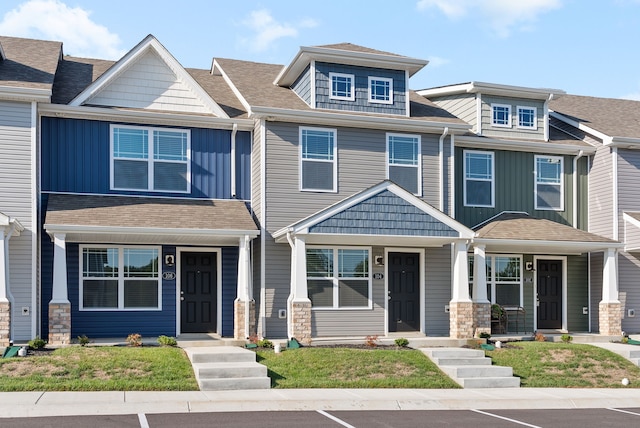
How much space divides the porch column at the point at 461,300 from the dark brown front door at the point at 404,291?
136 cm

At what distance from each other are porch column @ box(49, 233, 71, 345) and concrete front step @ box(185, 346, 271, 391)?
10.2 ft

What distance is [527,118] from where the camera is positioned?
2322 centimetres

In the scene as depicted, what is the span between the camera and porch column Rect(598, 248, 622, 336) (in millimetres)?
21250

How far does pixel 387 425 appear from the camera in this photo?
1143 centimetres

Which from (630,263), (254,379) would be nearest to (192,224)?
(254,379)

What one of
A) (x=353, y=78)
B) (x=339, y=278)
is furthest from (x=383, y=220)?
(x=353, y=78)

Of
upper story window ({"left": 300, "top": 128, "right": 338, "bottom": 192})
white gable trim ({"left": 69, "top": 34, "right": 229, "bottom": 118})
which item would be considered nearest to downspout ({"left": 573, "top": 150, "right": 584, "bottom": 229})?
upper story window ({"left": 300, "top": 128, "right": 338, "bottom": 192})

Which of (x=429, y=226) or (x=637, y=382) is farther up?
(x=429, y=226)

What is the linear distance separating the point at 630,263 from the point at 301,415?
46.7 ft

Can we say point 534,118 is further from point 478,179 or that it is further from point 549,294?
point 549,294

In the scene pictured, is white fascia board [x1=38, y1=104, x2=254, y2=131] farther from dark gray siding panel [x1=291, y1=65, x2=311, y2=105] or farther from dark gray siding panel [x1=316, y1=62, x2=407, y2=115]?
dark gray siding panel [x1=316, y1=62, x2=407, y2=115]

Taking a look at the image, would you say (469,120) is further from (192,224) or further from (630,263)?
(192,224)

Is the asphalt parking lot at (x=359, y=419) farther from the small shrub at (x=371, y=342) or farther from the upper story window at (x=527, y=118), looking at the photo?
the upper story window at (x=527, y=118)

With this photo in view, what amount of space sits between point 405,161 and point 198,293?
254 inches
